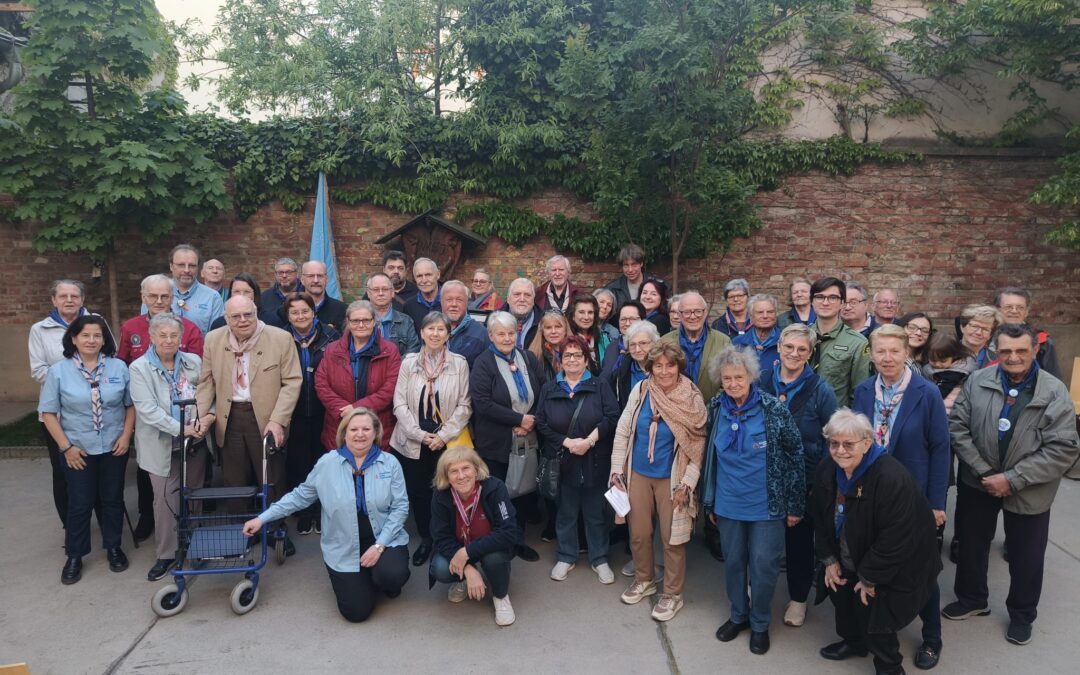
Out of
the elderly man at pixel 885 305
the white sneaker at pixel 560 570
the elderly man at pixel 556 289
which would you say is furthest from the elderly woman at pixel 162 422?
the elderly man at pixel 885 305

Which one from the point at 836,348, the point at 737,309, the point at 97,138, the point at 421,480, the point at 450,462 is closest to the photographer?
the point at 450,462

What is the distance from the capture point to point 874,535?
341 centimetres

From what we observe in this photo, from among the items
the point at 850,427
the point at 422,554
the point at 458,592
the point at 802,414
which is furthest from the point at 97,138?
the point at 850,427

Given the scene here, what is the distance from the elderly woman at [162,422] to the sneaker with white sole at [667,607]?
3.25 metres

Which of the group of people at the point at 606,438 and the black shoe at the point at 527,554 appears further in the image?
the black shoe at the point at 527,554

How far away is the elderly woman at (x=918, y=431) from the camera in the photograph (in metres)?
3.73

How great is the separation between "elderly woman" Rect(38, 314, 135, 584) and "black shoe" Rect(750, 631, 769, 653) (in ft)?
14.0

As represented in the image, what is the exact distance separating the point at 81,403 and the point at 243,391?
1.00 metres

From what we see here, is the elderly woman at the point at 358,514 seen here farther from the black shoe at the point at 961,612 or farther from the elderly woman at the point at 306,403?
the black shoe at the point at 961,612

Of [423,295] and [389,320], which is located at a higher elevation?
[423,295]

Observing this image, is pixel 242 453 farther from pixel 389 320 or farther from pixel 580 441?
pixel 580 441

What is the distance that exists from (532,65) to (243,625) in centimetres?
709

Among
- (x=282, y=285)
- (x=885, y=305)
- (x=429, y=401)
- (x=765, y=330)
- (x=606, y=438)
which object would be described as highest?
(x=282, y=285)

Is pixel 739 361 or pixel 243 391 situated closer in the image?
pixel 739 361
